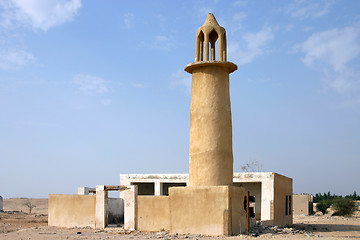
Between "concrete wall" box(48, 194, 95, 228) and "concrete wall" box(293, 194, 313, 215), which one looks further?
"concrete wall" box(293, 194, 313, 215)

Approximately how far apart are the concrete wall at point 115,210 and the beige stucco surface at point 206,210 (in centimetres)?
913

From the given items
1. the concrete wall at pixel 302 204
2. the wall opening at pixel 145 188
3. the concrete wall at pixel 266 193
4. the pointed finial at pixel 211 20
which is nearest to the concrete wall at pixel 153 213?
the pointed finial at pixel 211 20

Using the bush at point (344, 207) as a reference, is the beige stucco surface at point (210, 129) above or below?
above

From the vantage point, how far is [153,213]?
58.4 ft

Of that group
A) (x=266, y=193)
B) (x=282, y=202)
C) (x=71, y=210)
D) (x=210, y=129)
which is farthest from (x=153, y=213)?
(x=282, y=202)

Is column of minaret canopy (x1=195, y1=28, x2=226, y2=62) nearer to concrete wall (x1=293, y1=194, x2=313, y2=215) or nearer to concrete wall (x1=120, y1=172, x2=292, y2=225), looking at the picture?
concrete wall (x1=120, y1=172, x2=292, y2=225)

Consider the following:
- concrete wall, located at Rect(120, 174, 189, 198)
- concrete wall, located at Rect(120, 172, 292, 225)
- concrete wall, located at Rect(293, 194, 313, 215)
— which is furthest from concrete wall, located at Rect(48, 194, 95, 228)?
concrete wall, located at Rect(293, 194, 313, 215)

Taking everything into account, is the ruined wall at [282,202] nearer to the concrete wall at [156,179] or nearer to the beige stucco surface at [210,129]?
the concrete wall at [156,179]

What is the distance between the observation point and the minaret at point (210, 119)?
1538 centimetres

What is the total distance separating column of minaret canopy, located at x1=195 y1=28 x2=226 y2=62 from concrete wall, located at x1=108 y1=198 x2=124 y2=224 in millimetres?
11350

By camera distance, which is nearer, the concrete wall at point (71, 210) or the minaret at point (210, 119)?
the minaret at point (210, 119)

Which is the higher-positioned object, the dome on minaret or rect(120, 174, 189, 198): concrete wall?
the dome on minaret

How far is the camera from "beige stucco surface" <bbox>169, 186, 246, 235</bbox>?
47.9ft

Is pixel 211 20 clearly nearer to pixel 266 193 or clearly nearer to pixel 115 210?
pixel 266 193
